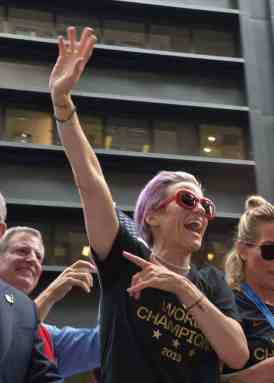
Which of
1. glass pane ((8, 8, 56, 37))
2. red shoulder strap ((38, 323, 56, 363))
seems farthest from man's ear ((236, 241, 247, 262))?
glass pane ((8, 8, 56, 37))

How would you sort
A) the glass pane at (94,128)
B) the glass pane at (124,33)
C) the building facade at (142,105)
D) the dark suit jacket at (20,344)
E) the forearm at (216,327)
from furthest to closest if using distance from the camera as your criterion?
the glass pane at (124,33)
the glass pane at (94,128)
the building facade at (142,105)
the forearm at (216,327)
the dark suit jacket at (20,344)

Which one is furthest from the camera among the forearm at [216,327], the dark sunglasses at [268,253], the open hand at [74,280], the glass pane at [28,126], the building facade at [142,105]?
the glass pane at [28,126]

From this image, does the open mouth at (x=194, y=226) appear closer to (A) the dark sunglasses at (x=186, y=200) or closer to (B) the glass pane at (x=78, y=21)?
(A) the dark sunglasses at (x=186, y=200)

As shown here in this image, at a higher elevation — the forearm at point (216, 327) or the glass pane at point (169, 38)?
the glass pane at point (169, 38)

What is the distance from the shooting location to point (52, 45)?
41.8ft

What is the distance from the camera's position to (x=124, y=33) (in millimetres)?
13836

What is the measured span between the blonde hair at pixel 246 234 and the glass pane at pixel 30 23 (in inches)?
451

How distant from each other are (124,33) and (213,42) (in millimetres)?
2059

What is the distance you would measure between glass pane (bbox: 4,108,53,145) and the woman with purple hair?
1092 cm

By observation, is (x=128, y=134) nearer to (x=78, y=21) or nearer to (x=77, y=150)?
(x=78, y=21)

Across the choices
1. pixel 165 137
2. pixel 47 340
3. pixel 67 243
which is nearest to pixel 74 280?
pixel 47 340

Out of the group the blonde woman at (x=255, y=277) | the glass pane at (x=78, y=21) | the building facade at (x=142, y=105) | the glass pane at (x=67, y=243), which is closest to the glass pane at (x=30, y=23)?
the building facade at (x=142, y=105)

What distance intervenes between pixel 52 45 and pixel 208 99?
11.0ft

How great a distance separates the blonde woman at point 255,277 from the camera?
225 cm
